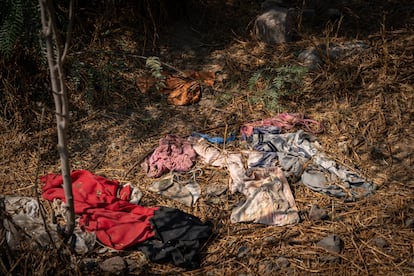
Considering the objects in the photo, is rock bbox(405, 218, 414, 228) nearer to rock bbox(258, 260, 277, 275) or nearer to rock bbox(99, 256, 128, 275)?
rock bbox(258, 260, 277, 275)

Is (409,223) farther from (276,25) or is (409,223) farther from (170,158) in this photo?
(276,25)

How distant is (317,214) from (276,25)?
7.04 feet

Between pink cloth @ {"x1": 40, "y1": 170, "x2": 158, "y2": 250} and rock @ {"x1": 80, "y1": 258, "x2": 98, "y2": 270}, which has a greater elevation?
pink cloth @ {"x1": 40, "y1": 170, "x2": 158, "y2": 250}

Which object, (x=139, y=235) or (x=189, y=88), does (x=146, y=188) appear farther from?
(x=189, y=88)

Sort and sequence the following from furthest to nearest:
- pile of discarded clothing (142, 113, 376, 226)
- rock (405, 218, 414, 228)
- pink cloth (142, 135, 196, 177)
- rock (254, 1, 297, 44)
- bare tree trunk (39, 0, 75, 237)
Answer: rock (254, 1, 297, 44) < pink cloth (142, 135, 196, 177) < pile of discarded clothing (142, 113, 376, 226) < rock (405, 218, 414, 228) < bare tree trunk (39, 0, 75, 237)

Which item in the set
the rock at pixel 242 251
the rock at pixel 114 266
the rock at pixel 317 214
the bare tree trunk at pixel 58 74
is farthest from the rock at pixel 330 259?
the bare tree trunk at pixel 58 74

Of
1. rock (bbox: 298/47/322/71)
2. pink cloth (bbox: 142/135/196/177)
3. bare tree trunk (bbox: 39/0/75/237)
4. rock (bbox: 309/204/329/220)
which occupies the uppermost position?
bare tree trunk (bbox: 39/0/75/237)

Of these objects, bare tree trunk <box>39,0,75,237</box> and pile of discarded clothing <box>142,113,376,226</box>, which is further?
pile of discarded clothing <box>142,113,376,226</box>

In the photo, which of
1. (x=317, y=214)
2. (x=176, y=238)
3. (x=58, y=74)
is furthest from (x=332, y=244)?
(x=58, y=74)

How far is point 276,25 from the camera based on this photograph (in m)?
4.33

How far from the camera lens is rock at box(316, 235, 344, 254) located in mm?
2602

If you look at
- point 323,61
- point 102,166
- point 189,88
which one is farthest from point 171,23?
point 102,166

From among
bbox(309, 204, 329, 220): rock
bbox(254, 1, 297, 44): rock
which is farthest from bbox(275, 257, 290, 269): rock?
bbox(254, 1, 297, 44): rock

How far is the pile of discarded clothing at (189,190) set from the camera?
8.76 feet
